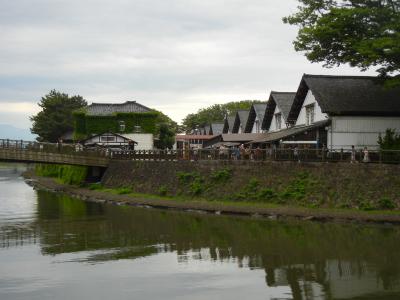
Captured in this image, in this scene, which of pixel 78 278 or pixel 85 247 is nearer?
pixel 78 278

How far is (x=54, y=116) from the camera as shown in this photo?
94.1 m

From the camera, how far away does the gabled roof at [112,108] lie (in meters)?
70.6

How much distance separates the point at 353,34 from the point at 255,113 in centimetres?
2509

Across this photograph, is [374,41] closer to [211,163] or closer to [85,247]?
[211,163]

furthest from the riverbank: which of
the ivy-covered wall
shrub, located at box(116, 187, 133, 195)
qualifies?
the ivy-covered wall

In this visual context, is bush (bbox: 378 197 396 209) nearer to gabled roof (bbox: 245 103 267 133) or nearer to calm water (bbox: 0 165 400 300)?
calm water (bbox: 0 165 400 300)

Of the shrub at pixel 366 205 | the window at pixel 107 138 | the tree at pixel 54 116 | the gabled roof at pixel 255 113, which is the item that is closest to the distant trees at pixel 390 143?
the shrub at pixel 366 205

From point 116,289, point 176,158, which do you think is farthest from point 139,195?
point 116,289

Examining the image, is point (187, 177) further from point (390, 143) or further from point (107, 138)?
point (107, 138)

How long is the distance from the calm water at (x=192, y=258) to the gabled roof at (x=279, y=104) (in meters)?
20.8

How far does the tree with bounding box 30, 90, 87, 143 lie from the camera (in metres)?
93.9

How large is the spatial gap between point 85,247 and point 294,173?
18173 millimetres

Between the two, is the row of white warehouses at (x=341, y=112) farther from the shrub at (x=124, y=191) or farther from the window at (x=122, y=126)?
the window at (x=122, y=126)

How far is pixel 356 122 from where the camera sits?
41.7m
